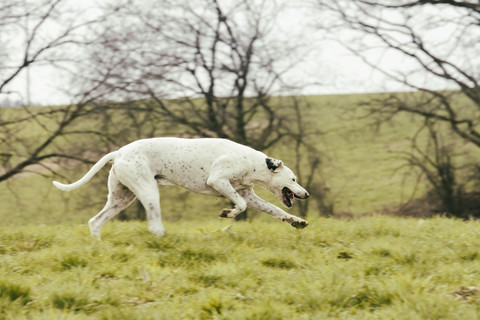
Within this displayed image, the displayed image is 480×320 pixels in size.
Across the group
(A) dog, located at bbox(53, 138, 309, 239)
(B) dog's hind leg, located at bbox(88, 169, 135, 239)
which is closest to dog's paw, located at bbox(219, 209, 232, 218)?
(A) dog, located at bbox(53, 138, 309, 239)

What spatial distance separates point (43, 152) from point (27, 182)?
1.12 m

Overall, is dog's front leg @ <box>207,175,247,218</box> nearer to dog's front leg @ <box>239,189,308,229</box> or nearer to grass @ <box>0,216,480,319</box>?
Result: grass @ <box>0,216,480,319</box>

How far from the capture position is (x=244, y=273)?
5488 mm

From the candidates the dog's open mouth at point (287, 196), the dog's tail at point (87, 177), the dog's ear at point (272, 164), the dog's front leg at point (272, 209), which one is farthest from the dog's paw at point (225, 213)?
the dog's tail at point (87, 177)

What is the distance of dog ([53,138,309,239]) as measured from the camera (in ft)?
23.0

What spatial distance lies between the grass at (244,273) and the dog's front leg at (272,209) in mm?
170

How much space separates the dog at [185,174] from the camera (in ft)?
23.0

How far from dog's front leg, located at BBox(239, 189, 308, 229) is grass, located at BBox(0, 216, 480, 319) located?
0.17 m

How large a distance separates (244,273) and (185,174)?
6.95 ft

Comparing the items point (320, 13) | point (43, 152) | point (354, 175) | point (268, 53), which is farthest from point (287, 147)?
point (354, 175)

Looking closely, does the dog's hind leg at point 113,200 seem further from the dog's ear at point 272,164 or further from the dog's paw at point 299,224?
the dog's paw at point 299,224

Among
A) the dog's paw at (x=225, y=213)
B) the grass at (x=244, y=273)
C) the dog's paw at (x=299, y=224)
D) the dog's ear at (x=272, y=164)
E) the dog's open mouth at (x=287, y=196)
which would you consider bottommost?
the grass at (x=244, y=273)

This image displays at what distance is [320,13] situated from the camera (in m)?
17.2

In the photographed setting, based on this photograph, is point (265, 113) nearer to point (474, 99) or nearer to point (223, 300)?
point (474, 99)
